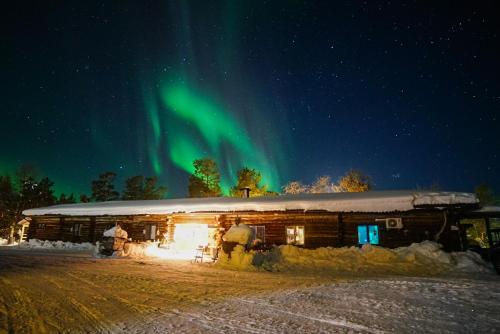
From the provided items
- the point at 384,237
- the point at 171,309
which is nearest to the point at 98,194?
the point at 384,237

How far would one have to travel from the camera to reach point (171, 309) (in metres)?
5.51

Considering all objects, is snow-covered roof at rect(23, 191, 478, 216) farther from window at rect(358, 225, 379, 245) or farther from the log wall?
window at rect(358, 225, 379, 245)

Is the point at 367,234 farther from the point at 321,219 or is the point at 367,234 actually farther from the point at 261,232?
the point at 261,232

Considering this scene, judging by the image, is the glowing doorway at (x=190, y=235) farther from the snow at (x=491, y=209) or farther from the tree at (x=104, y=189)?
the tree at (x=104, y=189)

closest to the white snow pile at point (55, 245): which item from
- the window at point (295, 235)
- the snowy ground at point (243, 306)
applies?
the window at point (295, 235)

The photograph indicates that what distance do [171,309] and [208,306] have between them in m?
0.72

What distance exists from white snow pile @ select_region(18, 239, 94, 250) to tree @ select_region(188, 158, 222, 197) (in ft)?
81.3

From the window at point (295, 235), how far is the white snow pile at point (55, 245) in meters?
15.9

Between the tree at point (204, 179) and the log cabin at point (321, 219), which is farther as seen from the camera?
the tree at point (204, 179)

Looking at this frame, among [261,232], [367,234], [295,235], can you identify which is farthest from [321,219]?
[261,232]

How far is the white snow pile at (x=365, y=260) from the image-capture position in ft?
38.3

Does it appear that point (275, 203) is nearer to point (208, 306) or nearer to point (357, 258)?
point (357, 258)

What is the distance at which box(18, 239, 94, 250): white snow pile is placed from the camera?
23.3 meters

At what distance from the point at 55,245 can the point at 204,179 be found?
1049 inches
